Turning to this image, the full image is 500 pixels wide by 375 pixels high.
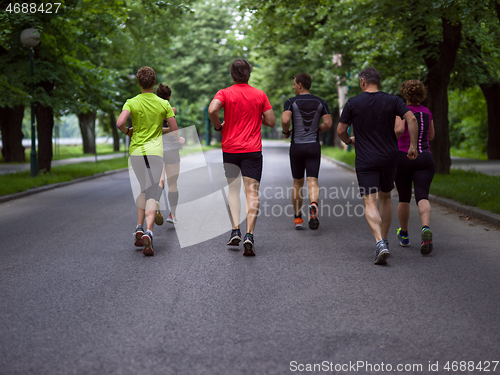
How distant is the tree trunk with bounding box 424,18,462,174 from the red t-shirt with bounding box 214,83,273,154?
9.70 meters

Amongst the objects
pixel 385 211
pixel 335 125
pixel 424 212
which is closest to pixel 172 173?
pixel 385 211

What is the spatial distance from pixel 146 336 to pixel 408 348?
66.8 inches

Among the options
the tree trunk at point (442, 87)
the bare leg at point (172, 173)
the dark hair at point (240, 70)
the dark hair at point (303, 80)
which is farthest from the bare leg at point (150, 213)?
the tree trunk at point (442, 87)

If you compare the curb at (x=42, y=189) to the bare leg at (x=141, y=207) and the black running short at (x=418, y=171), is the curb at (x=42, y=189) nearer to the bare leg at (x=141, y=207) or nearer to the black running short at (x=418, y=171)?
the bare leg at (x=141, y=207)

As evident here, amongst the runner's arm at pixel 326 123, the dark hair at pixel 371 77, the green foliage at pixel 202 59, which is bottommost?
the runner's arm at pixel 326 123

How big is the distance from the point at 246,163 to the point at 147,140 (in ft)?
3.88

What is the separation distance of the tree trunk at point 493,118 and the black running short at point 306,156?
690 inches

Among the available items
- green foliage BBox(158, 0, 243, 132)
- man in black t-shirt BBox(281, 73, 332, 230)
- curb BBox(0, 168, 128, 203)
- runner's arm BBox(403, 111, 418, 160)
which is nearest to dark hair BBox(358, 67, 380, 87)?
runner's arm BBox(403, 111, 418, 160)

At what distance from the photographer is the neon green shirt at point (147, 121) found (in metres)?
6.29

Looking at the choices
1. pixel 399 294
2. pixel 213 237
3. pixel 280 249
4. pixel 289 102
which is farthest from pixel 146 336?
pixel 289 102

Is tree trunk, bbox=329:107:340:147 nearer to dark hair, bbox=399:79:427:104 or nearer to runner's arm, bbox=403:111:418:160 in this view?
dark hair, bbox=399:79:427:104

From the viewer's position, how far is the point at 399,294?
4668 millimetres

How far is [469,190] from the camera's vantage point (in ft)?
35.9

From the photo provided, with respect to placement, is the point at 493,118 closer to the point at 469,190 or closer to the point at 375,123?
the point at 469,190
